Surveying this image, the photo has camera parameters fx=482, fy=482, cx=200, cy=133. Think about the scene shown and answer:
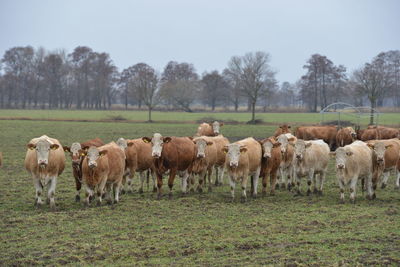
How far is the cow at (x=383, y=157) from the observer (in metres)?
13.9

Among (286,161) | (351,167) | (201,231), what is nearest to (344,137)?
(286,161)

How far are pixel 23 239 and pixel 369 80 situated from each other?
49745 mm

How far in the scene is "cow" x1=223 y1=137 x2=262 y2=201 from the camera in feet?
43.9

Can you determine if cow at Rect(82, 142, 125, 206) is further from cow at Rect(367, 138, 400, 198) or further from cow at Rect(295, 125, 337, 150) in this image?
cow at Rect(295, 125, 337, 150)

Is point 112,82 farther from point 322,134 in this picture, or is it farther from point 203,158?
point 203,158

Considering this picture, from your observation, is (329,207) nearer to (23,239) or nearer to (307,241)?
(307,241)

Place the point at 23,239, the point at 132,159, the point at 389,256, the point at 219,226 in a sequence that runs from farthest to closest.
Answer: the point at 132,159, the point at 219,226, the point at 23,239, the point at 389,256

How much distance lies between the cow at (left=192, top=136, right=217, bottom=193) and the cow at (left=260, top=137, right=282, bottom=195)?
1708mm

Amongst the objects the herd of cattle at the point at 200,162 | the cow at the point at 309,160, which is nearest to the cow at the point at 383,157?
the herd of cattle at the point at 200,162

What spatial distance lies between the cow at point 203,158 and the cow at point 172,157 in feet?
0.92

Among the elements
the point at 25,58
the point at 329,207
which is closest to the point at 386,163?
the point at 329,207

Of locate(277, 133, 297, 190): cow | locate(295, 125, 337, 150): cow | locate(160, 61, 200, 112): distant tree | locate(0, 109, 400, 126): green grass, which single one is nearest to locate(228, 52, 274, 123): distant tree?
locate(0, 109, 400, 126): green grass

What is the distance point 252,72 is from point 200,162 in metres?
47.9

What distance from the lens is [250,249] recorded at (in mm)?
8539
